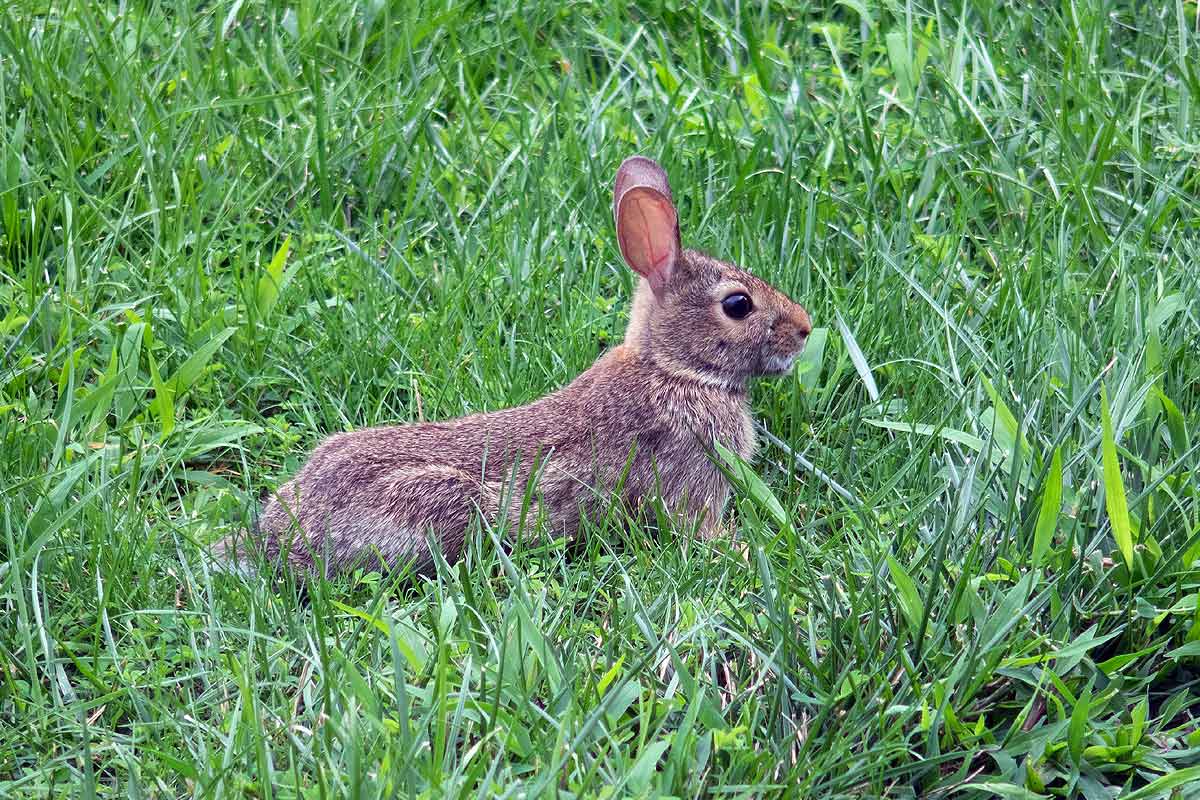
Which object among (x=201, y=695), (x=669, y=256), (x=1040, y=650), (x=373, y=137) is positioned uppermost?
(x=373, y=137)

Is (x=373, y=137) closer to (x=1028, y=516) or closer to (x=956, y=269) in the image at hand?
(x=956, y=269)

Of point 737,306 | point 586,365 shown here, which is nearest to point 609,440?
point 586,365

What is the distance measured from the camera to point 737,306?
5.79 metres

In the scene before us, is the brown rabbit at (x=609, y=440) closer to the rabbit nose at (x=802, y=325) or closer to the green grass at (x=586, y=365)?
the rabbit nose at (x=802, y=325)

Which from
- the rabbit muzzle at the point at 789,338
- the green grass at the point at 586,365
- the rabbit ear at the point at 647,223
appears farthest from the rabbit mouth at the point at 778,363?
the rabbit ear at the point at 647,223

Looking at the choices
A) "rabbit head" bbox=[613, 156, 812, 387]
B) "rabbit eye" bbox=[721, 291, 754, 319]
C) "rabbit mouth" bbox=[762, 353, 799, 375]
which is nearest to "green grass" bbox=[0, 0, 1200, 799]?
"rabbit mouth" bbox=[762, 353, 799, 375]

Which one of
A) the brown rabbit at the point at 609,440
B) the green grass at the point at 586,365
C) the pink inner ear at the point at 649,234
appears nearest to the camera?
the green grass at the point at 586,365

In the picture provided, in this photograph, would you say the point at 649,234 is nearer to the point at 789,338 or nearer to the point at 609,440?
the point at 789,338

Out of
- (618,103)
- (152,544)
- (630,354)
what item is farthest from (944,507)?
(618,103)

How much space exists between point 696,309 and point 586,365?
1.75 feet

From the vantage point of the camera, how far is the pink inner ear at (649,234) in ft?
18.7

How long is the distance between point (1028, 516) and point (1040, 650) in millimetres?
426

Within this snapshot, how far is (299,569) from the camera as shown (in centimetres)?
512

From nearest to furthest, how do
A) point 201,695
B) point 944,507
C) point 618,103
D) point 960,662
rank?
point 960,662, point 201,695, point 944,507, point 618,103
